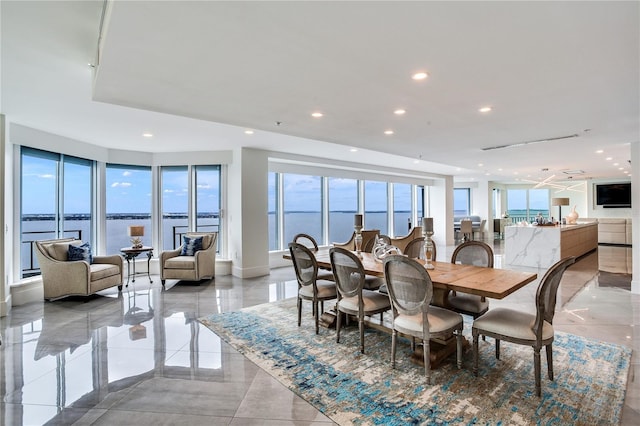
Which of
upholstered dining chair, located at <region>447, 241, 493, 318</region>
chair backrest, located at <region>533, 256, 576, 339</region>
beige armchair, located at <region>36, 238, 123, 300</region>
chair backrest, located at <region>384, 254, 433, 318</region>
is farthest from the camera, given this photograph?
beige armchair, located at <region>36, 238, 123, 300</region>

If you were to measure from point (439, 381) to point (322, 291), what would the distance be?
58.6 inches

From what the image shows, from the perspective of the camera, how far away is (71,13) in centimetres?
202

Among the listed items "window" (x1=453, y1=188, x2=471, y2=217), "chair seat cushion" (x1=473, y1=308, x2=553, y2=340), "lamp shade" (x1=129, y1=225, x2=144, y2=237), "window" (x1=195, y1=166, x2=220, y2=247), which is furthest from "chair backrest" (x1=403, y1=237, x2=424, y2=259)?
"window" (x1=453, y1=188, x2=471, y2=217)

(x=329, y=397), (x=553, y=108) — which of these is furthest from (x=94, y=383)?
(x=553, y=108)

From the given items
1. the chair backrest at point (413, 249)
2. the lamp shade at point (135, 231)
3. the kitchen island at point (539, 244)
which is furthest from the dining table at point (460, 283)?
the kitchen island at point (539, 244)

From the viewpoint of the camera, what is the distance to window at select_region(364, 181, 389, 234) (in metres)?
10.2

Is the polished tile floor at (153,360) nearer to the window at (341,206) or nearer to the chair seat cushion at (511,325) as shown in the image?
the chair seat cushion at (511,325)

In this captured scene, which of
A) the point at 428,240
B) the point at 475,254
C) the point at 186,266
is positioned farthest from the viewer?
the point at 186,266

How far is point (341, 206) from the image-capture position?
953 cm

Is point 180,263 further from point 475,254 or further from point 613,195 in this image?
point 613,195

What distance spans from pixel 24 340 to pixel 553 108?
609 cm

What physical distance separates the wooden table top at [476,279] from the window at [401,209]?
8015 mm

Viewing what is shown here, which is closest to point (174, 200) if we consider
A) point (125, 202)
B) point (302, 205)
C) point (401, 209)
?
point (125, 202)

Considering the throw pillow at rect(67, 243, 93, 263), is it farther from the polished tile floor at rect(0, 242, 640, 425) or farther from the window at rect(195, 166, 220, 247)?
the window at rect(195, 166, 220, 247)
